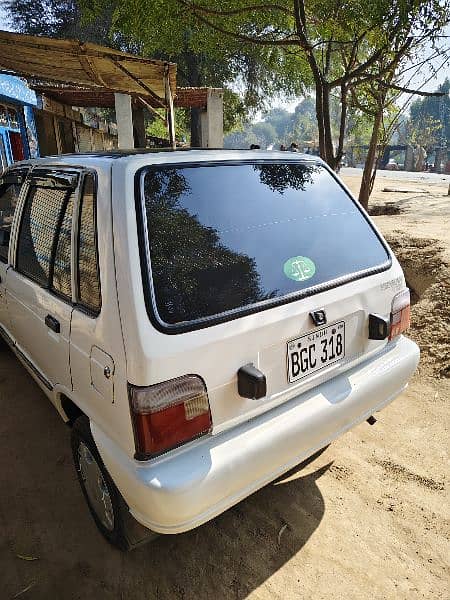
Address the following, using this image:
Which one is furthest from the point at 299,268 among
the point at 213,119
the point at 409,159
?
the point at 409,159

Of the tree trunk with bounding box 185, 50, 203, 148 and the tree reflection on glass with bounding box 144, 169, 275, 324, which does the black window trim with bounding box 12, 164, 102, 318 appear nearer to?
the tree reflection on glass with bounding box 144, 169, 275, 324

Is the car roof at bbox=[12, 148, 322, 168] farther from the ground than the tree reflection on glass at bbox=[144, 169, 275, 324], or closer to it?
farther from the ground

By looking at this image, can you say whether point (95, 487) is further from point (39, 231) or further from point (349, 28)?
point (349, 28)

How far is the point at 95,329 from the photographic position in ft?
5.35

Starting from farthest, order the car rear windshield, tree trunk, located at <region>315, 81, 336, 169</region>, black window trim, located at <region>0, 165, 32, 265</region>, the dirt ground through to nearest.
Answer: tree trunk, located at <region>315, 81, 336, 169</region> < black window trim, located at <region>0, 165, 32, 265</region> < the dirt ground < the car rear windshield

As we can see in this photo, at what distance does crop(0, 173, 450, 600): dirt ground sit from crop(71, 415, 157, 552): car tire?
131 millimetres

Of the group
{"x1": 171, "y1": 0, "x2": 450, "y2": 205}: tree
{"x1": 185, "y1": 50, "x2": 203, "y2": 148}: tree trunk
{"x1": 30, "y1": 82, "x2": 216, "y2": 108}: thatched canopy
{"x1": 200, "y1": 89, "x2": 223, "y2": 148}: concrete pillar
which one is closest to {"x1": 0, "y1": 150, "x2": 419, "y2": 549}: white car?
{"x1": 171, "y1": 0, "x2": 450, "y2": 205}: tree

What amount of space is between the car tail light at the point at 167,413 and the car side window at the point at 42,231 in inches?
34.1

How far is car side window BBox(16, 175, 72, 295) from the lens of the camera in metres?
2.00

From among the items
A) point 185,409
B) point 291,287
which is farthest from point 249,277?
point 185,409

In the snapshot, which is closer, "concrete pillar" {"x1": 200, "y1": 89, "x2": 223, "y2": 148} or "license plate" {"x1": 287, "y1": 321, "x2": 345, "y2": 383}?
"license plate" {"x1": 287, "y1": 321, "x2": 345, "y2": 383}

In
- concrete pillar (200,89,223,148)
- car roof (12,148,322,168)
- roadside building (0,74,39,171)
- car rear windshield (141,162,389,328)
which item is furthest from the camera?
concrete pillar (200,89,223,148)

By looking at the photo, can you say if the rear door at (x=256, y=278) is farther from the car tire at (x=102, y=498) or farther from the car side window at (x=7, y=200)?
the car side window at (x=7, y=200)

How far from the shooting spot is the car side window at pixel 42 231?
200cm
